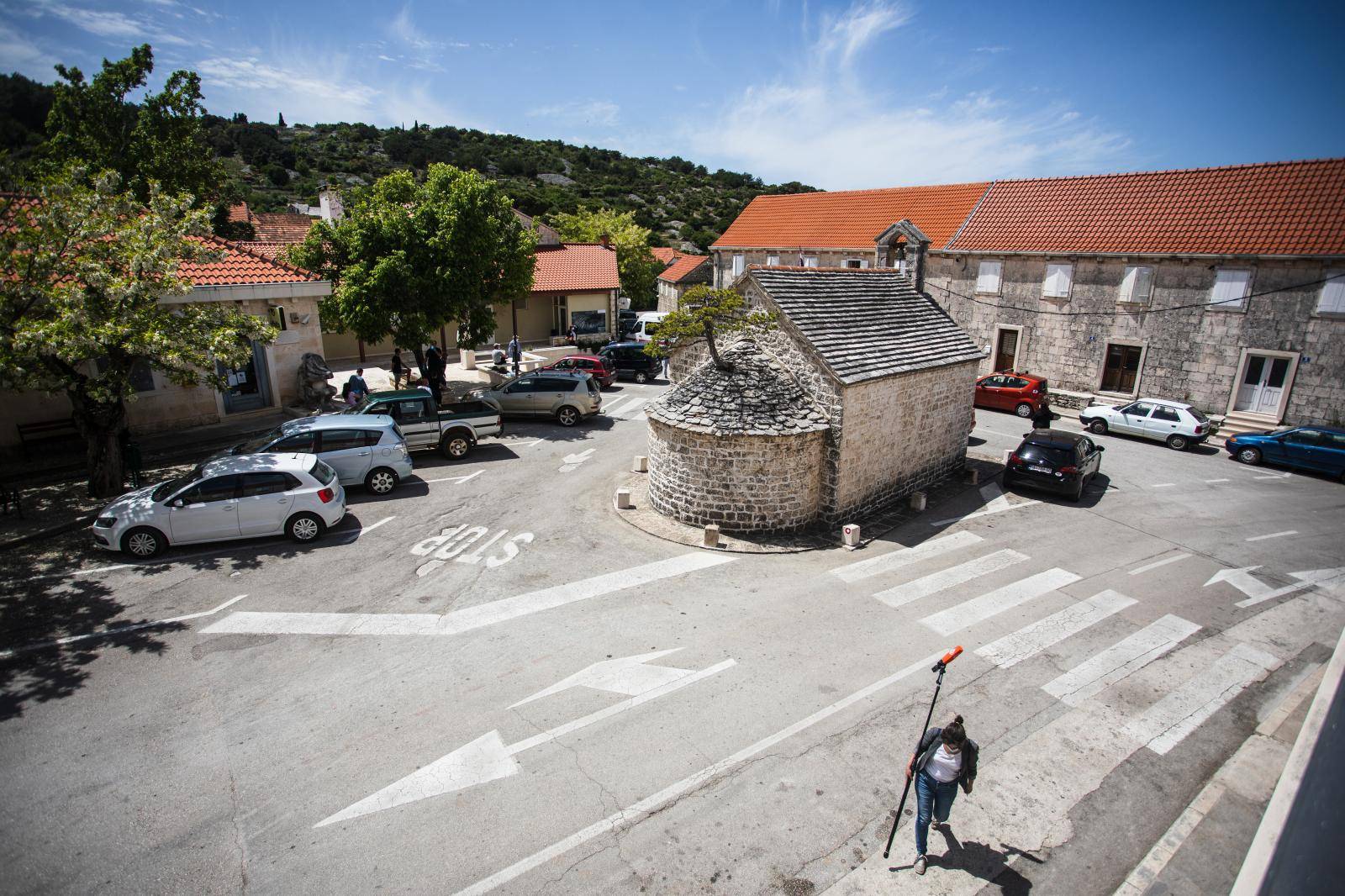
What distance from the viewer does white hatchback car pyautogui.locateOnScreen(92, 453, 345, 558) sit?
12.3 metres

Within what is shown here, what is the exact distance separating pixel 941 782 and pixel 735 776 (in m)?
2.36

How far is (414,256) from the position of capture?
20.6m

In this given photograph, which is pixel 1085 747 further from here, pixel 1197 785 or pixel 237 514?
pixel 237 514

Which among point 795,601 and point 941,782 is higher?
point 941,782

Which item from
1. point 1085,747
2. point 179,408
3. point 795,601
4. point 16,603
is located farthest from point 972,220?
point 16,603

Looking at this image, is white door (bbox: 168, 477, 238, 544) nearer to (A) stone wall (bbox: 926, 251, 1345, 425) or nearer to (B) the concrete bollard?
(B) the concrete bollard

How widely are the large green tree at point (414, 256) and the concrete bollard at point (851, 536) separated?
14430mm

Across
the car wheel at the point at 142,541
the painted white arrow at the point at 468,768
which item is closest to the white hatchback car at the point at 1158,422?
the painted white arrow at the point at 468,768

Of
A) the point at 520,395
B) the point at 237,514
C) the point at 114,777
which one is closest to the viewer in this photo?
the point at 114,777

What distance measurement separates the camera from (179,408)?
65.2 feet

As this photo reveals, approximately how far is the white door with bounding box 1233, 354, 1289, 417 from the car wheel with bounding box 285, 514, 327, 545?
95.8 ft

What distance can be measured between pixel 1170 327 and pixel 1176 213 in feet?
14.5

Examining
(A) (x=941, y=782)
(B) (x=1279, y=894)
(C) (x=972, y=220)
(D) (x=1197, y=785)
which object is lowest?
(D) (x=1197, y=785)

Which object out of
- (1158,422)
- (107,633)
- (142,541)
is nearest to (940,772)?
(107,633)
